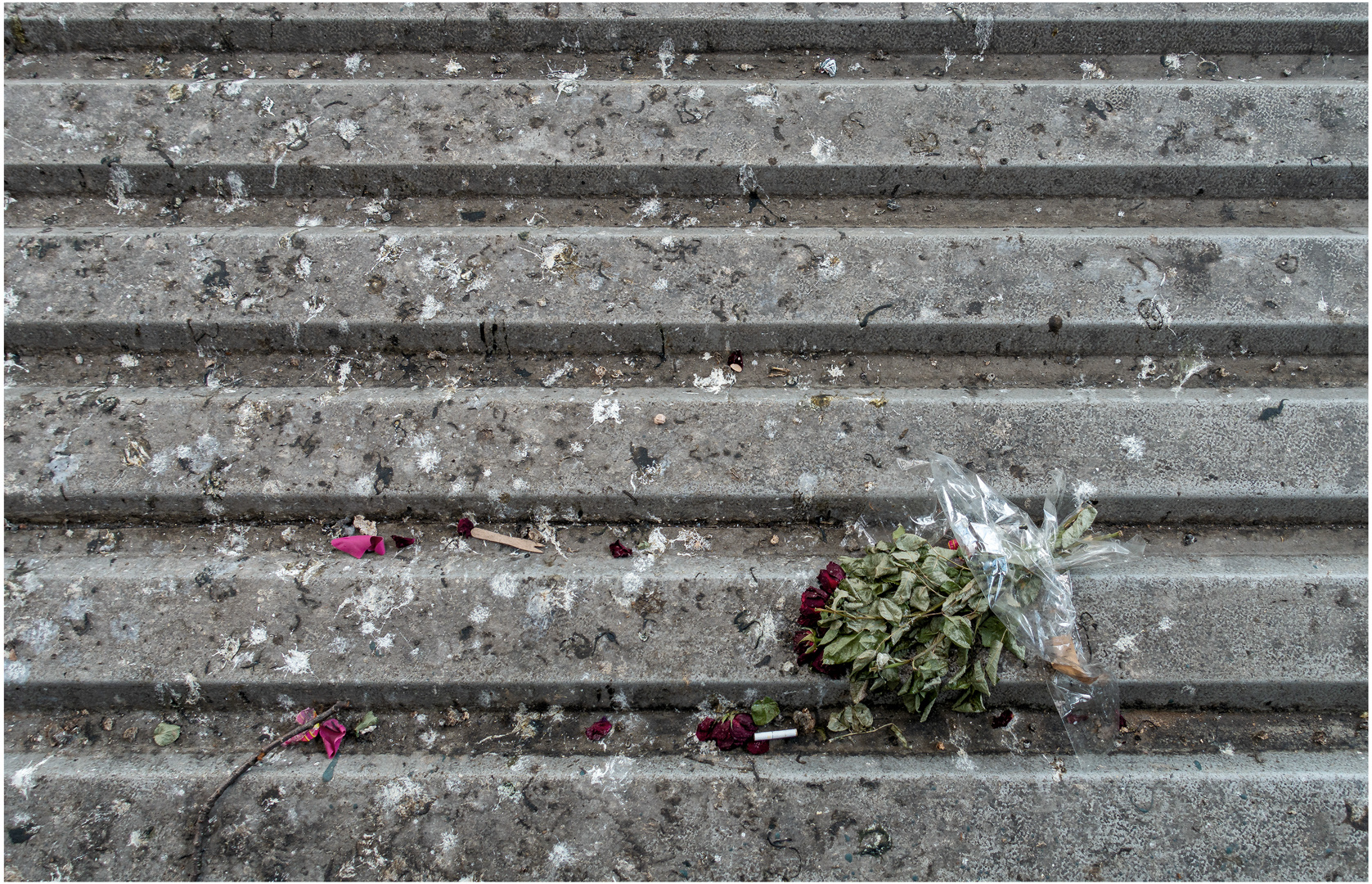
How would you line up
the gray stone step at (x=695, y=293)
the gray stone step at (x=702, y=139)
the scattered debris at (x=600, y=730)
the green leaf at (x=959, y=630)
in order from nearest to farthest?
1. the green leaf at (x=959, y=630)
2. the scattered debris at (x=600, y=730)
3. the gray stone step at (x=695, y=293)
4. the gray stone step at (x=702, y=139)

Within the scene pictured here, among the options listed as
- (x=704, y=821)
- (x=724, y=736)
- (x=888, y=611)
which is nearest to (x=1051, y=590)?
(x=888, y=611)

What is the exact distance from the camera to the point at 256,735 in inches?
79.1

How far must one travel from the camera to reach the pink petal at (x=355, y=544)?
6.82 feet

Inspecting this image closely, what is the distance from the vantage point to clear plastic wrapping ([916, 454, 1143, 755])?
193cm

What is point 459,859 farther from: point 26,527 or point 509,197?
point 509,197

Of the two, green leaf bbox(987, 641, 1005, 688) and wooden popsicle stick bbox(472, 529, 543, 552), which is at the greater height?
wooden popsicle stick bbox(472, 529, 543, 552)

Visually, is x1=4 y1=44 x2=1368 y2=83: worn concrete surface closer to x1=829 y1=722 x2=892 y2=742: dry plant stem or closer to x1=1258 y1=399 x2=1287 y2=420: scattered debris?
x1=1258 y1=399 x2=1287 y2=420: scattered debris

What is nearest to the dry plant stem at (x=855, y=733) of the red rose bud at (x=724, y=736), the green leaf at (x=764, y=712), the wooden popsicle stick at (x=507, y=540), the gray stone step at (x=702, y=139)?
the green leaf at (x=764, y=712)

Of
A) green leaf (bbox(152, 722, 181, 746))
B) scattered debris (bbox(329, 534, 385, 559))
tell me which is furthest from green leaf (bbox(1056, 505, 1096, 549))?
green leaf (bbox(152, 722, 181, 746))

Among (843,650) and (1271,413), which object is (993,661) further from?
(1271,413)

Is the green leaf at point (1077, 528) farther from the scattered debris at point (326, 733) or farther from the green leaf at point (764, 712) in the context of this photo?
the scattered debris at point (326, 733)

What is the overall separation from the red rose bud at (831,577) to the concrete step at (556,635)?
89mm

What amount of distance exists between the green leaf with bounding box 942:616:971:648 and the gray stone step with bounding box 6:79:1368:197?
4.60ft

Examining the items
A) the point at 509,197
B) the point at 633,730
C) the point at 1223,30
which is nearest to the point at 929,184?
the point at 1223,30
